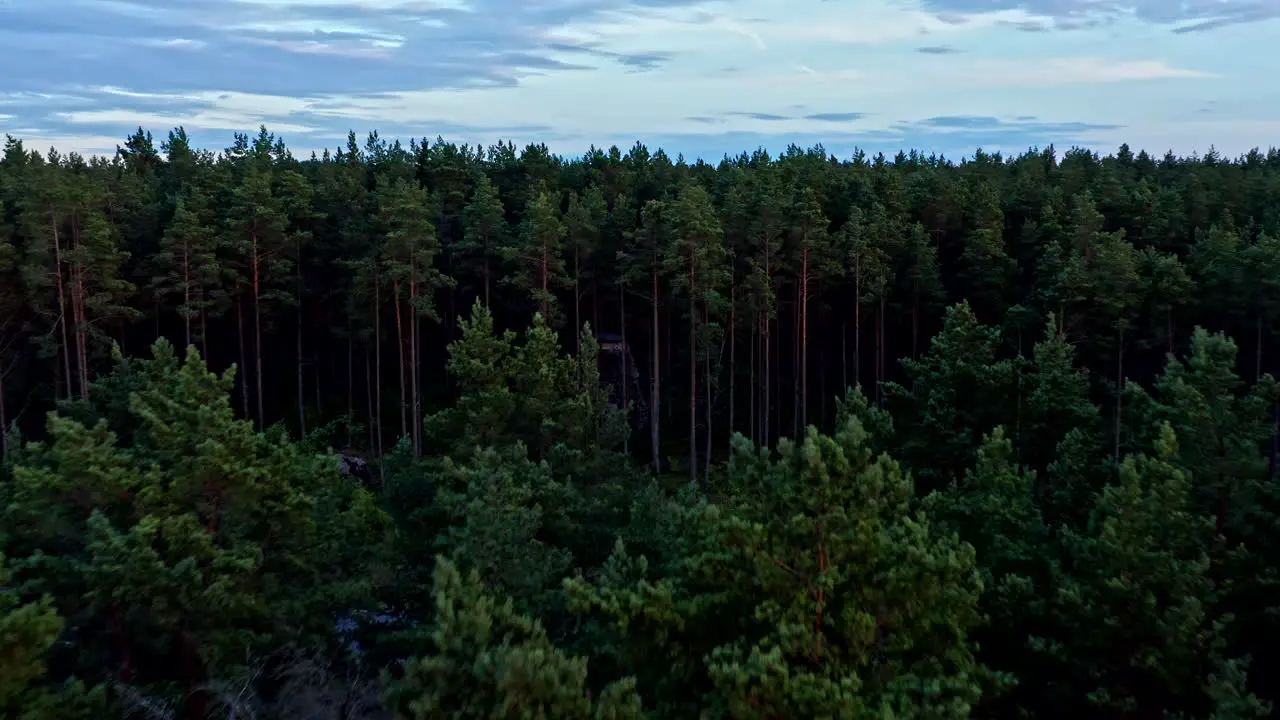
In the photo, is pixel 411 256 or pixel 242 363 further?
pixel 242 363

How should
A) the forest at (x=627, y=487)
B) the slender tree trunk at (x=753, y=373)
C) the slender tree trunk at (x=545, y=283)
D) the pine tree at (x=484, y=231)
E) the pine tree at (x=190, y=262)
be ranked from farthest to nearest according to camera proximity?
the slender tree trunk at (x=753, y=373) → the pine tree at (x=484, y=231) → the slender tree trunk at (x=545, y=283) → the pine tree at (x=190, y=262) → the forest at (x=627, y=487)

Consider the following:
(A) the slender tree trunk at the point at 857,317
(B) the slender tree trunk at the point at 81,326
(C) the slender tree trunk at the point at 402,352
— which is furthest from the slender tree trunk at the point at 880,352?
(B) the slender tree trunk at the point at 81,326

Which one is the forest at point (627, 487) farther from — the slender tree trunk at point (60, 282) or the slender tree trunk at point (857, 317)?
the slender tree trunk at point (857, 317)

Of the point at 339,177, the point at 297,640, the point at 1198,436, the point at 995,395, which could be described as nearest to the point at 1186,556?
the point at 1198,436

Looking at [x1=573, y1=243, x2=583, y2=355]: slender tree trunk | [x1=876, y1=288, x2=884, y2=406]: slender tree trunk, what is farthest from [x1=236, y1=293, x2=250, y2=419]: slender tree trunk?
[x1=876, y1=288, x2=884, y2=406]: slender tree trunk

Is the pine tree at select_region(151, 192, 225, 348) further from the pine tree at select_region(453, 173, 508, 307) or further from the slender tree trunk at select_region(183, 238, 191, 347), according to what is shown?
the pine tree at select_region(453, 173, 508, 307)

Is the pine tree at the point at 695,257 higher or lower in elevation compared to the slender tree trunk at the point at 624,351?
higher

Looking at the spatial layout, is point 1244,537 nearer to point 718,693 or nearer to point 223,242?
point 718,693

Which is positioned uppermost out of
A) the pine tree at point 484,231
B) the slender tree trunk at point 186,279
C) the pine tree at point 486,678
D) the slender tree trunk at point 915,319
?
the pine tree at point 484,231

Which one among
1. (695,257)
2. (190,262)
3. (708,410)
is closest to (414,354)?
(190,262)

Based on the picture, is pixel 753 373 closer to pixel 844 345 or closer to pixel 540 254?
pixel 844 345
